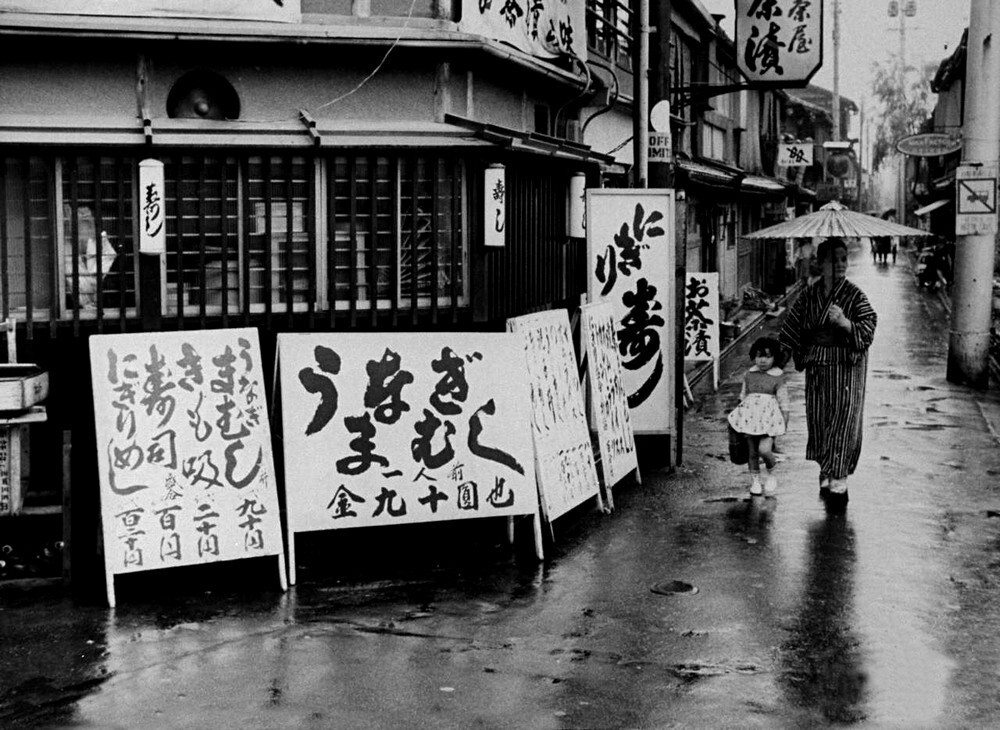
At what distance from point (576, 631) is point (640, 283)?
626 cm

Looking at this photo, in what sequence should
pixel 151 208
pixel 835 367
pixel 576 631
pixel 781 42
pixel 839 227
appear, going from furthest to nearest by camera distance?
pixel 781 42, pixel 839 227, pixel 835 367, pixel 151 208, pixel 576 631

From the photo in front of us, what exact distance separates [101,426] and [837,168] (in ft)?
192

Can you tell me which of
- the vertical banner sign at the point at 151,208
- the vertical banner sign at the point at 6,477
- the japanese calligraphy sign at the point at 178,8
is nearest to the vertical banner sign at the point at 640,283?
the japanese calligraphy sign at the point at 178,8

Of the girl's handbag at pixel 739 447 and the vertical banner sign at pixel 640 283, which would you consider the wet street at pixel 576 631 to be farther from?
the vertical banner sign at pixel 640 283

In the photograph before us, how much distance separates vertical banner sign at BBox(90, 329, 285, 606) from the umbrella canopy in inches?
277

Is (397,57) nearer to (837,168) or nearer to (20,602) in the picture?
(20,602)

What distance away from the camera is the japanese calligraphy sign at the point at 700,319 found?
62.0ft

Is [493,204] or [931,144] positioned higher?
[931,144]

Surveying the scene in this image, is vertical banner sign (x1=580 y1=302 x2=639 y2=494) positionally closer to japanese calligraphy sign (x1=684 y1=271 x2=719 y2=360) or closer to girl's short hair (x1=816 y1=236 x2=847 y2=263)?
girl's short hair (x1=816 y1=236 x2=847 y2=263)

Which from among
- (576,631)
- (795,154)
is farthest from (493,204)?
(795,154)

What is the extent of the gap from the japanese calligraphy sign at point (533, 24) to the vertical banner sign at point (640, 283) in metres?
1.75

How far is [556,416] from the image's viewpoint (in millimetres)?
11234

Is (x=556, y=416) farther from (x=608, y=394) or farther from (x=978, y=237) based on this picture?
(x=978, y=237)

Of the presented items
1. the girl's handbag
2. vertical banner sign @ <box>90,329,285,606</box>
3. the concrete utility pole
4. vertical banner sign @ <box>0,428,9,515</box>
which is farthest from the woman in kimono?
the concrete utility pole
